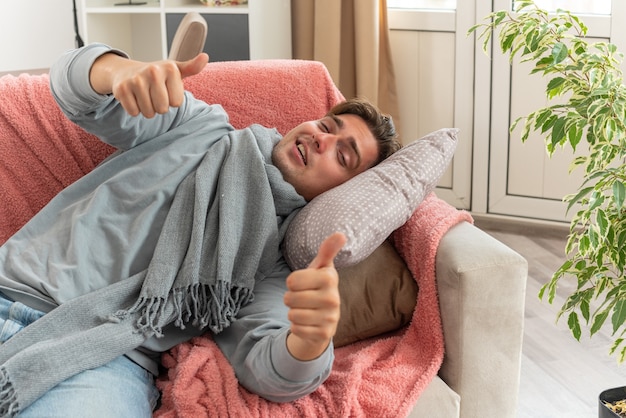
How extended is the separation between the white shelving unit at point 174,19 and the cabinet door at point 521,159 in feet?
2.69

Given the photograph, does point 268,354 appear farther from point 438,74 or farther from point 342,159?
point 438,74

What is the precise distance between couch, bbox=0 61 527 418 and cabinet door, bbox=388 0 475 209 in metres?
1.45

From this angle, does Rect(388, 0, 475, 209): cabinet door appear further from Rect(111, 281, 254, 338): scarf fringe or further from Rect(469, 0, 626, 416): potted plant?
Rect(111, 281, 254, 338): scarf fringe

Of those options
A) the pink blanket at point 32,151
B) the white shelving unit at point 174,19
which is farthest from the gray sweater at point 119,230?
the white shelving unit at point 174,19

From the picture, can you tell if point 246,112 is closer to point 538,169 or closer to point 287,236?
point 287,236

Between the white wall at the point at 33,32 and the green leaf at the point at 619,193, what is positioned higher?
the white wall at the point at 33,32

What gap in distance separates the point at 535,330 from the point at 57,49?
7.09 feet

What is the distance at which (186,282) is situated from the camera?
1.57 m

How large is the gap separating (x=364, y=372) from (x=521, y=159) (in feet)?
6.63

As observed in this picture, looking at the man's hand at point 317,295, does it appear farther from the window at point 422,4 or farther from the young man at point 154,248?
the window at point 422,4

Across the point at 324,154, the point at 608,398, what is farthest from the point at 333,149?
the point at 608,398

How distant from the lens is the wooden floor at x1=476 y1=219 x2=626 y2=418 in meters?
2.22

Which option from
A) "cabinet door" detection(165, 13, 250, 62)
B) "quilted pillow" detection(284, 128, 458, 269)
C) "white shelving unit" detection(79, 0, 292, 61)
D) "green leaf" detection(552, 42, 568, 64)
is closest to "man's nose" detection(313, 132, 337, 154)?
"quilted pillow" detection(284, 128, 458, 269)

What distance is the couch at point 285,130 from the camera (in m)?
1.58
